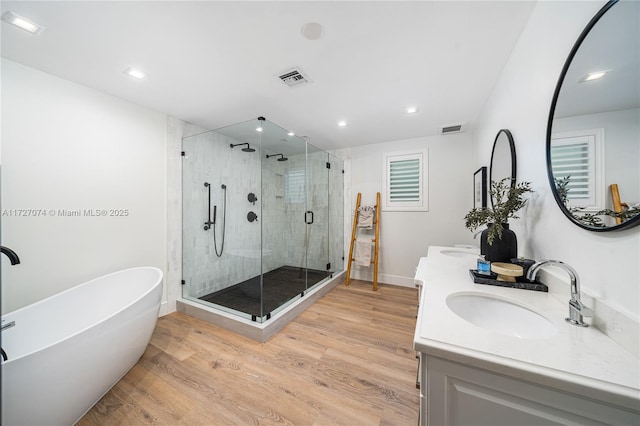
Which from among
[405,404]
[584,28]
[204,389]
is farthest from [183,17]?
[405,404]

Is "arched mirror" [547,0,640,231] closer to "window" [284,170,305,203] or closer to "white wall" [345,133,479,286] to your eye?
"white wall" [345,133,479,286]

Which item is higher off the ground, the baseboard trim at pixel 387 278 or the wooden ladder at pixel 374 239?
the wooden ladder at pixel 374 239

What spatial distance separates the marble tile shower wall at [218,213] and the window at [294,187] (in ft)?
1.50

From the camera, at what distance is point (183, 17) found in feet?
5.20

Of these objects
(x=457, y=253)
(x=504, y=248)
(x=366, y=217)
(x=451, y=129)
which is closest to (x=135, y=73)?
(x=504, y=248)

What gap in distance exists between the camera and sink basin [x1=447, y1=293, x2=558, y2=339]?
1.21 m

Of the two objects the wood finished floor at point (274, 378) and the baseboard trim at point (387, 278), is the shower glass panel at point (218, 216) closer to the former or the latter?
the wood finished floor at point (274, 378)

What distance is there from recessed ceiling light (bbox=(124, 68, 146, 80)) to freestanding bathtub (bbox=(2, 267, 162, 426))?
1.60m

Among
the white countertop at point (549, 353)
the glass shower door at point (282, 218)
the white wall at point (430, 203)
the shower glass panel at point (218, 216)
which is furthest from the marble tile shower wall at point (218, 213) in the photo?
the white countertop at point (549, 353)

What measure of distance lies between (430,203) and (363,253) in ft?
3.80

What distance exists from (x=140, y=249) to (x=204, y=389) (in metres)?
1.54

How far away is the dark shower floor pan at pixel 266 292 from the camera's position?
267 centimetres

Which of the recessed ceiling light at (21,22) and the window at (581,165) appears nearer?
the window at (581,165)

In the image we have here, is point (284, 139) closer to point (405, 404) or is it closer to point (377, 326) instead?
point (377, 326)
